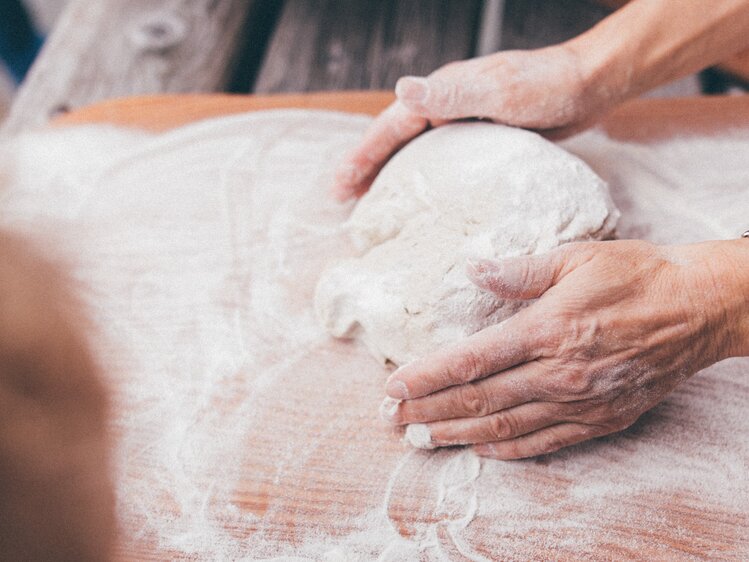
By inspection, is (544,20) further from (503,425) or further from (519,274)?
(503,425)

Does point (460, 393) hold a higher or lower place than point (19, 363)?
lower

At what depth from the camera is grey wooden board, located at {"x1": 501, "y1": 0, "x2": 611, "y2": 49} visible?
1937mm

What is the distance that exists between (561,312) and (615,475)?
1.04 ft

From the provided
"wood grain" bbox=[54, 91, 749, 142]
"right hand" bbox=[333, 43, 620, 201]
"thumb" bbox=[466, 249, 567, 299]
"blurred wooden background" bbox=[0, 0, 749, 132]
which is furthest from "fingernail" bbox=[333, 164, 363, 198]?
"blurred wooden background" bbox=[0, 0, 749, 132]

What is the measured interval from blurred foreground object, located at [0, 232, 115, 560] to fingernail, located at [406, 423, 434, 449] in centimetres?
49

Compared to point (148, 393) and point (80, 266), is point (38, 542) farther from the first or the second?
point (80, 266)

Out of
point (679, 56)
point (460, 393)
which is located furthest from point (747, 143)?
point (460, 393)

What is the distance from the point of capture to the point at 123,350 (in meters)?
1.14

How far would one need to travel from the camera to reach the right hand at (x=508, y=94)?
111 cm

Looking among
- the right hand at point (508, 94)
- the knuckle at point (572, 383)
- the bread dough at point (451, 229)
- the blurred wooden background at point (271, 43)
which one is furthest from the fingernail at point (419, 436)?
the blurred wooden background at point (271, 43)

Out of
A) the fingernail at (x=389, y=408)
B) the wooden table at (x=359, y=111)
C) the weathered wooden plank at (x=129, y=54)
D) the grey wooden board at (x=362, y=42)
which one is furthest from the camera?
the grey wooden board at (x=362, y=42)

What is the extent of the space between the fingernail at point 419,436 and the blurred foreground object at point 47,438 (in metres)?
0.49

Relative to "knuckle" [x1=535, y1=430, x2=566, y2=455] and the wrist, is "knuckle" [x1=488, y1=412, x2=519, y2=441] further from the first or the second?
the wrist

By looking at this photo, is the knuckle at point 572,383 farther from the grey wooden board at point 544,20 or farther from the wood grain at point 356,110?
the grey wooden board at point 544,20
